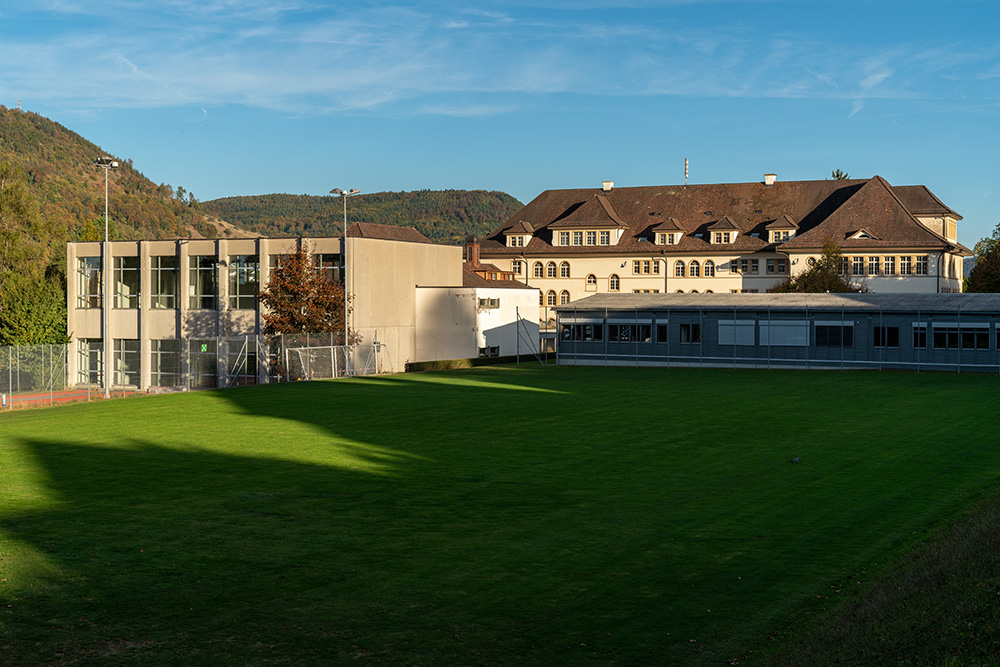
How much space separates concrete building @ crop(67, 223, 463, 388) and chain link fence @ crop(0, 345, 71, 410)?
12327 mm

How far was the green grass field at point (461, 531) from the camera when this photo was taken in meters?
10.4

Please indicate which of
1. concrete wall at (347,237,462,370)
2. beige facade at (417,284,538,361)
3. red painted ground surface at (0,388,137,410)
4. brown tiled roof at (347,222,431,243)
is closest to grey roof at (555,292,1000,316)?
beige facade at (417,284,538,361)

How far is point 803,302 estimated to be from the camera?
59.2 m

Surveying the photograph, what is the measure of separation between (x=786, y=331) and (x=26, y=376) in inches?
1628

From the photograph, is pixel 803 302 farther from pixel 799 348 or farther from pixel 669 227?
pixel 669 227

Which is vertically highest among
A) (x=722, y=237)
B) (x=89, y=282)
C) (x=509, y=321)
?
(x=722, y=237)

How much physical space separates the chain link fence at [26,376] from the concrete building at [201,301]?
1233 cm

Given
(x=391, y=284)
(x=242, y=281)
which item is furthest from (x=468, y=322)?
(x=242, y=281)

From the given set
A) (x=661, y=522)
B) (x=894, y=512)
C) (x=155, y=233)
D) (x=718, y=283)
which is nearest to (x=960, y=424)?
(x=894, y=512)

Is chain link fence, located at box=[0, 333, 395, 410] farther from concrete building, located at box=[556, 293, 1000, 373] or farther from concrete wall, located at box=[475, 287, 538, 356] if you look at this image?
concrete building, located at box=[556, 293, 1000, 373]

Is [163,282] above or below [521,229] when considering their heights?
below

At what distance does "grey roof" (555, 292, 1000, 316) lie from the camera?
175 feet

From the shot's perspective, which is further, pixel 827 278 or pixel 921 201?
pixel 921 201

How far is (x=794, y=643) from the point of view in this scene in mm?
9898
